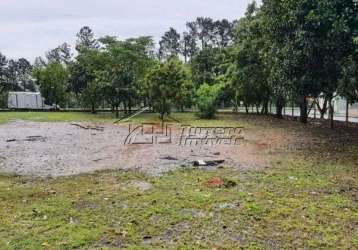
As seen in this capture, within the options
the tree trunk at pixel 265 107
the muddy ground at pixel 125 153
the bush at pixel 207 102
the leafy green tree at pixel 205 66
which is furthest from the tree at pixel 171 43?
the muddy ground at pixel 125 153

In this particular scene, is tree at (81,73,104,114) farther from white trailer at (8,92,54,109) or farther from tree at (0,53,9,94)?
tree at (0,53,9,94)

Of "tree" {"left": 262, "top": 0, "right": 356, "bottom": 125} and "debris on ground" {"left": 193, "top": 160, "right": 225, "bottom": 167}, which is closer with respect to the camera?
"debris on ground" {"left": 193, "top": 160, "right": 225, "bottom": 167}

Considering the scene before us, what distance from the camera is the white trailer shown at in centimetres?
4775

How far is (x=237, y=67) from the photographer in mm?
27891

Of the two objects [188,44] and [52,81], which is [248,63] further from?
[188,44]

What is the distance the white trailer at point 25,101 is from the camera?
1880 inches

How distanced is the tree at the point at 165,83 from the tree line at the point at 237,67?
0.07m

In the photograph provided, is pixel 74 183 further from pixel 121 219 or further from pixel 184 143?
pixel 184 143

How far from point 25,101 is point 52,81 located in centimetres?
815

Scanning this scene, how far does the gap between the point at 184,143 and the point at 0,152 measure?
5699 mm

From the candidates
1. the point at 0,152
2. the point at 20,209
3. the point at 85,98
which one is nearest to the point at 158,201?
the point at 20,209

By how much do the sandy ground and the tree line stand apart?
7.88 ft

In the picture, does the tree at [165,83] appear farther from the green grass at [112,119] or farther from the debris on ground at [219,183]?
the debris on ground at [219,183]

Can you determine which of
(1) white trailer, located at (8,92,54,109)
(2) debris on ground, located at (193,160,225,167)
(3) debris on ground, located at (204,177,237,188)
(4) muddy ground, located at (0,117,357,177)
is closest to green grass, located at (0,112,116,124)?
(4) muddy ground, located at (0,117,357,177)
